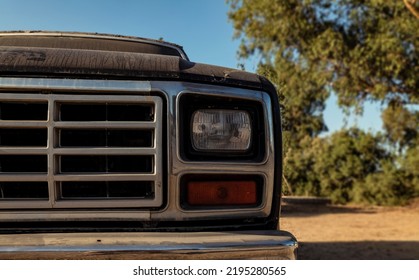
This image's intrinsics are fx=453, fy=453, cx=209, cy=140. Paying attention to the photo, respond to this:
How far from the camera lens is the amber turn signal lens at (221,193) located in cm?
183

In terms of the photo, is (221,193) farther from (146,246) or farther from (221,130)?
(146,246)

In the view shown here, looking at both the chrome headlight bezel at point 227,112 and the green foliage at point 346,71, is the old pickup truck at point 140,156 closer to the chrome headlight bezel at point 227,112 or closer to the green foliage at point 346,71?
the chrome headlight bezel at point 227,112

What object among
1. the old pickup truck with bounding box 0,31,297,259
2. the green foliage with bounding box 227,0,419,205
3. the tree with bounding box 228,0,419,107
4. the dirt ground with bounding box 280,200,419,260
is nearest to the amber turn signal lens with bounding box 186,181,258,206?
the old pickup truck with bounding box 0,31,297,259

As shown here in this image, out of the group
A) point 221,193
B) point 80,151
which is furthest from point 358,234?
point 80,151

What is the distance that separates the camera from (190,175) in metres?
1.81

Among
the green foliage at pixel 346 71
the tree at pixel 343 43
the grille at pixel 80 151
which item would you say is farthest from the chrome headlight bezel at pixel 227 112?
the tree at pixel 343 43

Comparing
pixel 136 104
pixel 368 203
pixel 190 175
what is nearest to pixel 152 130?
pixel 136 104

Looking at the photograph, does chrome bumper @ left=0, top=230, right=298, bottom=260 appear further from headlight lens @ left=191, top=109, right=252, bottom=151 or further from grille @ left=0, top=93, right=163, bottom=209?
headlight lens @ left=191, top=109, right=252, bottom=151

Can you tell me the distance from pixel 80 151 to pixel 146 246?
44 cm

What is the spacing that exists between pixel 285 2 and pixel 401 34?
2.88 metres

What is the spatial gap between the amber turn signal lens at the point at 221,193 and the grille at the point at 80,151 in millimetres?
147

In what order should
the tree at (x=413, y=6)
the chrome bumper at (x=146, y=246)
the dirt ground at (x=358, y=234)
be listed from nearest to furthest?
the chrome bumper at (x=146, y=246)
the dirt ground at (x=358, y=234)
the tree at (x=413, y=6)

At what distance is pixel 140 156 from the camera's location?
5.79 feet
